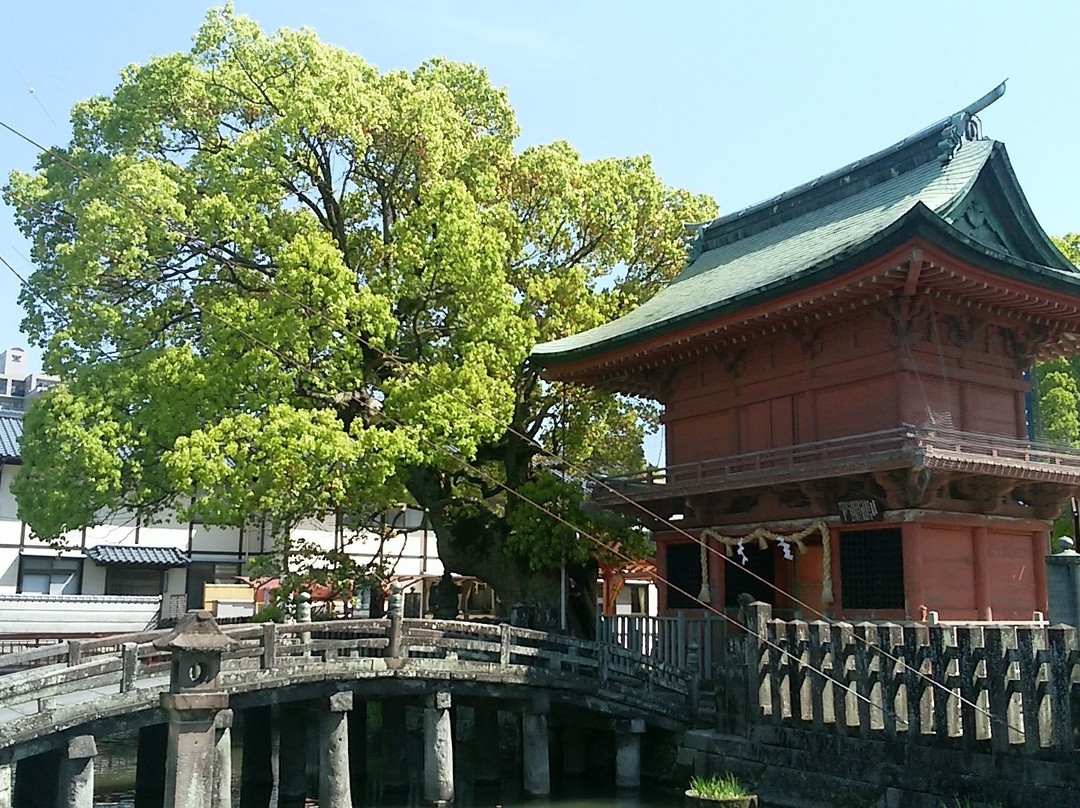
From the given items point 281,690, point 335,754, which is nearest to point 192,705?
point 281,690

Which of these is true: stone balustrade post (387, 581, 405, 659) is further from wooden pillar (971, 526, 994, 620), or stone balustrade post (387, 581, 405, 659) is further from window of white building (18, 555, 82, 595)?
window of white building (18, 555, 82, 595)

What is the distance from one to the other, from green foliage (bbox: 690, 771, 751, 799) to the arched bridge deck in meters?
2.91

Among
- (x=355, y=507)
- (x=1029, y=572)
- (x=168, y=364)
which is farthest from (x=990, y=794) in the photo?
(x=168, y=364)

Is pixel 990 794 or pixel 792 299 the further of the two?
pixel 792 299

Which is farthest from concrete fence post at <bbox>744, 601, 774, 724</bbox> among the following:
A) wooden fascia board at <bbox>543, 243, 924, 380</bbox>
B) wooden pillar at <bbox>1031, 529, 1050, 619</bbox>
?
wooden pillar at <bbox>1031, 529, 1050, 619</bbox>

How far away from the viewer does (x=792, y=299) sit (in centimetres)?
1931

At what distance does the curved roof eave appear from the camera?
1667 cm

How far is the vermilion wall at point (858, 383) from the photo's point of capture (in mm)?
19438

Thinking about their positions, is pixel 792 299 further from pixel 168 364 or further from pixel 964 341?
pixel 168 364

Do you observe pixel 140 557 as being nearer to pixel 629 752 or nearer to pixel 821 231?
pixel 629 752

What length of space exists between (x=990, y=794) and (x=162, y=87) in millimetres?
22092

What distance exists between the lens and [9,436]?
37.4 m

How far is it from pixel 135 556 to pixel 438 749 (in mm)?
23390

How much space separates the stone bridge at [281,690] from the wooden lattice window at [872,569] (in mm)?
3439
